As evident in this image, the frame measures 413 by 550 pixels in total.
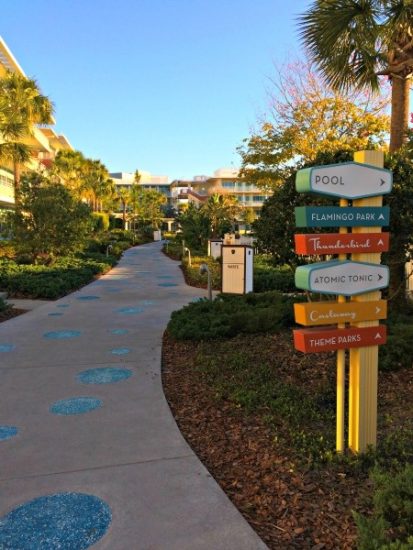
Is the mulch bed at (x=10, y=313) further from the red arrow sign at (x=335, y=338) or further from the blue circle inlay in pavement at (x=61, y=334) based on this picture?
the red arrow sign at (x=335, y=338)

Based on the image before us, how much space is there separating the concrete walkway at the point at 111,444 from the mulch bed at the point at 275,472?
0.13 meters

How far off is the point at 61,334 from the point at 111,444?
4207 mm

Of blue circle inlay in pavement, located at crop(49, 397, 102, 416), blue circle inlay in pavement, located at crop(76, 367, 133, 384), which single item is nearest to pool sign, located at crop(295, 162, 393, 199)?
blue circle inlay in pavement, located at crop(49, 397, 102, 416)

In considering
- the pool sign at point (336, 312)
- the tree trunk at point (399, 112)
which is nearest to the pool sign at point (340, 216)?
the pool sign at point (336, 312)

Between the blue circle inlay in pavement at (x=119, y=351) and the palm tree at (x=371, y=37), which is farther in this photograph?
the palm tree at (x=371, y=37)

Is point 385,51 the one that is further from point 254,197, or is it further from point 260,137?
point 254,197

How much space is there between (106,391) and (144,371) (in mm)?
771

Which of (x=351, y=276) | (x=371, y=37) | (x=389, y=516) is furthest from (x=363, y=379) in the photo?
(x=371, y=37)

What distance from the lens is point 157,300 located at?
36.8ft

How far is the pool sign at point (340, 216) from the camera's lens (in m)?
3.00

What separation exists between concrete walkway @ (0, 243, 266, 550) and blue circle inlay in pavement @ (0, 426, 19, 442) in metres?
0.05

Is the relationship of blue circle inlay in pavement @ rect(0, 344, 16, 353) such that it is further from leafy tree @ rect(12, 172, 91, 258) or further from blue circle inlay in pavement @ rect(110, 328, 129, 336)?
leafy tree @ rect(12, 172, 91, 258)

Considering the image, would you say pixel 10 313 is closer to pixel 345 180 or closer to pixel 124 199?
pixel 345 180

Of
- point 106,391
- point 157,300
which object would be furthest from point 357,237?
point 157,300
